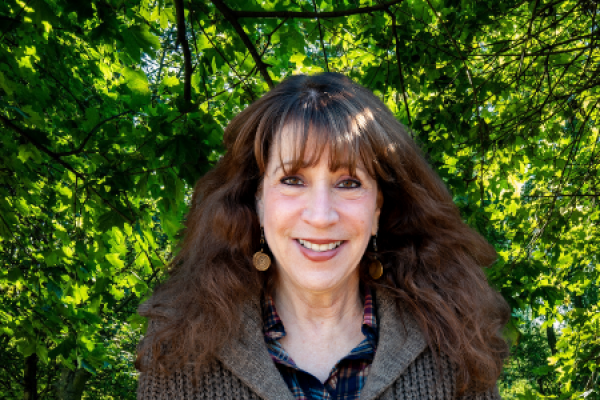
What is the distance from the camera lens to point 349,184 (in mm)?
1970

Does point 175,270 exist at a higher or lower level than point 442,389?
higher

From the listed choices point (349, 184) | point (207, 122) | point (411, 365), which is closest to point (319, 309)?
point (411, 365)

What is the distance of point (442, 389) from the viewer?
204cm

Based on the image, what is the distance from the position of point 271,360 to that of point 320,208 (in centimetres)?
58

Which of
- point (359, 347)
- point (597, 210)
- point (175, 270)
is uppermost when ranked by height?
point (597, 210)

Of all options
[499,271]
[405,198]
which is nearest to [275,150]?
[405,198]

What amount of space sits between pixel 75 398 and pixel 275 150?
9.56m

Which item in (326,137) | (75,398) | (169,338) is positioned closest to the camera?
(326,137)

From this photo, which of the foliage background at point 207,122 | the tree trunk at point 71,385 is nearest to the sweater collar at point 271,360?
the foliage background at point 207,122

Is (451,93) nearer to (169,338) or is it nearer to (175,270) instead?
(175,270)

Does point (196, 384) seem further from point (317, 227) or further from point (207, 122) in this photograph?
point (207, 122)

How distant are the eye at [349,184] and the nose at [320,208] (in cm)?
6

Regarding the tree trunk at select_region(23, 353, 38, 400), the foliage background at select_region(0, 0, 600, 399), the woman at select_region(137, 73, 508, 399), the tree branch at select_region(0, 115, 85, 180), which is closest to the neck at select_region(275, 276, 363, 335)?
the woman at select_region(137, 73, 508, 399)

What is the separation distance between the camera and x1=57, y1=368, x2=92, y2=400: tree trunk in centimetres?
993
